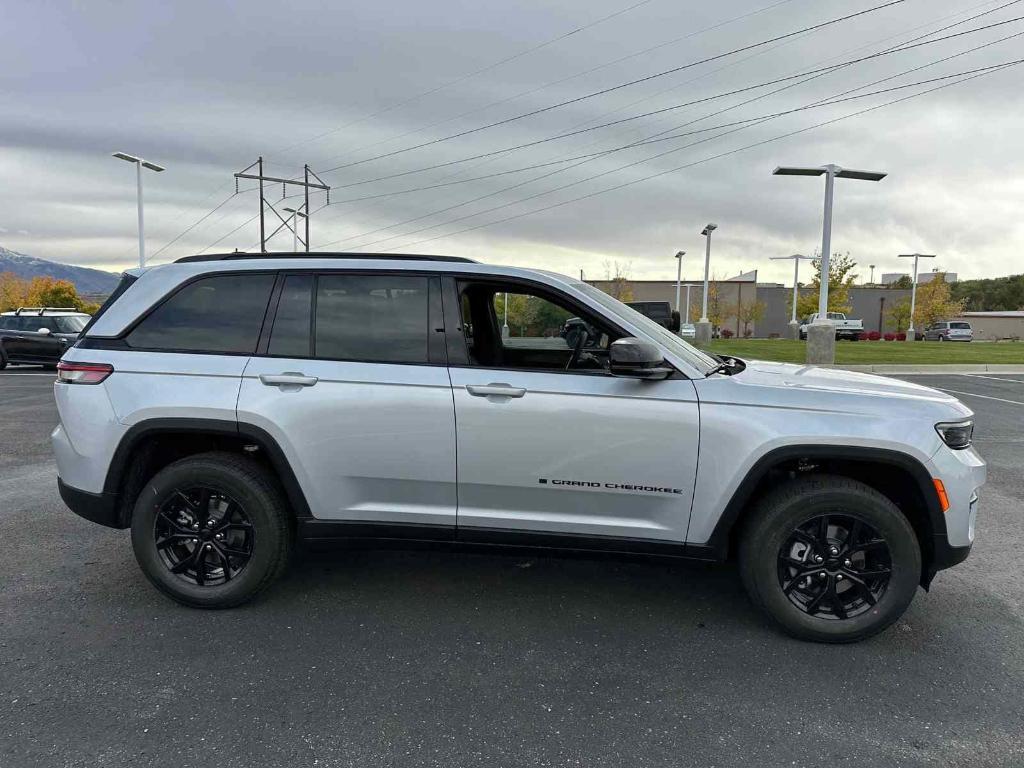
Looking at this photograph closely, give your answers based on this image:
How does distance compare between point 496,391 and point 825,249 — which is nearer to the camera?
point 496,391

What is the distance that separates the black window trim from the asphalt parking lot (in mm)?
1160

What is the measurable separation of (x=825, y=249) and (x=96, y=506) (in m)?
15.8

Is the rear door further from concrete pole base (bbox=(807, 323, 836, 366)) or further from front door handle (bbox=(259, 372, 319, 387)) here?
concrete pole base (bbox=(807, 323, 836, 366))

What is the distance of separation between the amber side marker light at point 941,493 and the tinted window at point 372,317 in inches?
98.6

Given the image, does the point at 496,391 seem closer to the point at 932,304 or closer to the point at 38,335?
the point at 38,335

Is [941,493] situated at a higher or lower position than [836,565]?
higher

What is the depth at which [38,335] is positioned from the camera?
54.0 feet

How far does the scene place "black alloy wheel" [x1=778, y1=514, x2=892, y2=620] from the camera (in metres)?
3.00

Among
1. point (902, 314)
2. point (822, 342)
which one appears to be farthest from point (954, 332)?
point (822, 342)

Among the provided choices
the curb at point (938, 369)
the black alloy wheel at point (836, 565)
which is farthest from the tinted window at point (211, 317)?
the curb at point (938, 369)

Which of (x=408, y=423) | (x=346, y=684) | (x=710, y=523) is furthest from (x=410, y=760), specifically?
(x=710, y=523)

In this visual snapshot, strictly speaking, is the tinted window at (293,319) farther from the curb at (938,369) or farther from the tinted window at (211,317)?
the curb at (938,369)

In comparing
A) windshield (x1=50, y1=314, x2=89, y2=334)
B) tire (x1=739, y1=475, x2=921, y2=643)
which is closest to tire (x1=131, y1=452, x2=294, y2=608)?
tire (x1=739, y1=475, x2=921, y2=643)

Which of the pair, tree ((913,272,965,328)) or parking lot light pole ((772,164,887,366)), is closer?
parking lot light pole ((772,164,887,366))
